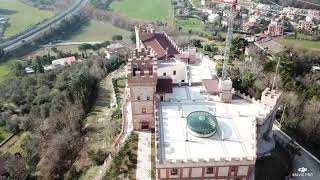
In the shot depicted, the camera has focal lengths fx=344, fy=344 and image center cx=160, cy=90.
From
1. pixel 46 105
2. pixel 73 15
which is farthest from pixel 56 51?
pixel 46 105

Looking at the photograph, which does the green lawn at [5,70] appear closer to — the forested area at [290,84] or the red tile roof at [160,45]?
the red tile roof at [160,45]

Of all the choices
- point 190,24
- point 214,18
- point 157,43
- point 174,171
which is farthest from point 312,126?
point 214,18

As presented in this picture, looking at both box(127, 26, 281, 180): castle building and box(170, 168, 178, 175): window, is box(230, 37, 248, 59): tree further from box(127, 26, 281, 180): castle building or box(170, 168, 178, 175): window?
box(170, 168, 178, 175): window

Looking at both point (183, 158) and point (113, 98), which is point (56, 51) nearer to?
point (113, 98)

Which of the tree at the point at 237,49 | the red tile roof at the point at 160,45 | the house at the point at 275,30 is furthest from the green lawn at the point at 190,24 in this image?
the red tile roof at the point at 160,45

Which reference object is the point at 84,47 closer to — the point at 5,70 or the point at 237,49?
the point at 5,70

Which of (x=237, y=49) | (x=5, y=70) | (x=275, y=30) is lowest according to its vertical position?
(x=5, y=70)

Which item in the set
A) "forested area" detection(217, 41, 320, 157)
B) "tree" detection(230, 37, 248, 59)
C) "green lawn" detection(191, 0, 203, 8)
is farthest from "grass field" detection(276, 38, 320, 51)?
"green lawn" detection(191, 0, 203, 8)
